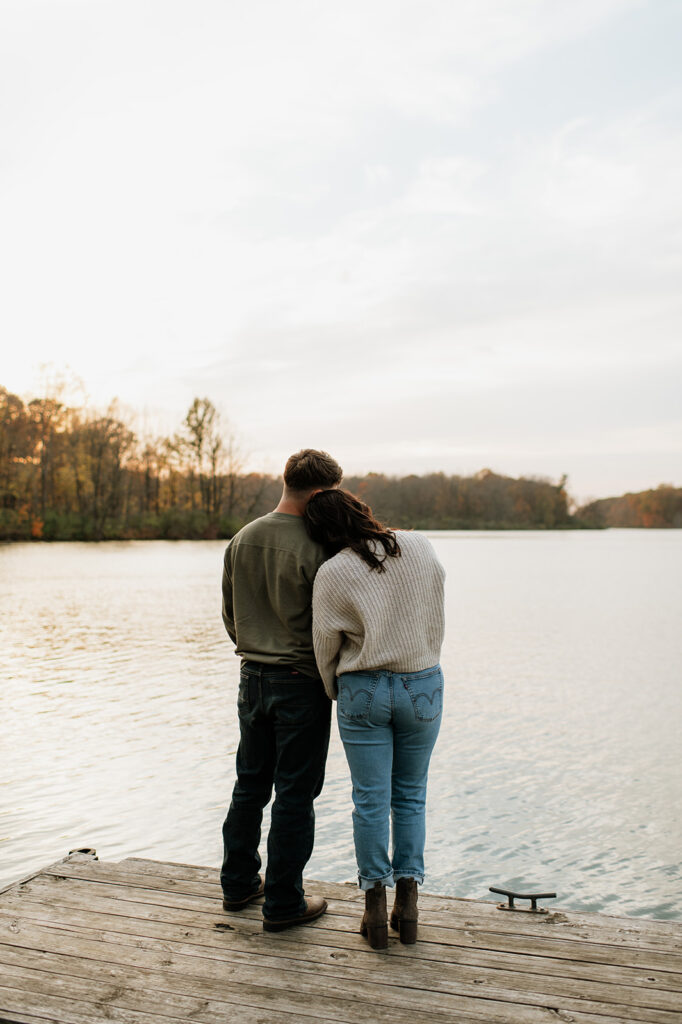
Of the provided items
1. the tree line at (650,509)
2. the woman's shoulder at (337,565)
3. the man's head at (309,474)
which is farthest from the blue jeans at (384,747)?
the tree line at (650,509)

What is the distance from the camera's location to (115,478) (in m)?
59.6

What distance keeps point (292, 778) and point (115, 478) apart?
193ft

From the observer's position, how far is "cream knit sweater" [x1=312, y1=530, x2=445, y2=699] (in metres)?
2.80

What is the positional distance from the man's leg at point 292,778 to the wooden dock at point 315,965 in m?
0.15

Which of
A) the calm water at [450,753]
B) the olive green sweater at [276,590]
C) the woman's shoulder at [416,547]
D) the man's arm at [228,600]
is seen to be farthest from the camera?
the calm water at [450,753]

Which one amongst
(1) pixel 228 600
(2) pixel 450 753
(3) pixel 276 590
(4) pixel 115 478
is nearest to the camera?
(3) pixel 276 590

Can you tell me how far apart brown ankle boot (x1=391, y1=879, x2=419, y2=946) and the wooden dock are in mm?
47

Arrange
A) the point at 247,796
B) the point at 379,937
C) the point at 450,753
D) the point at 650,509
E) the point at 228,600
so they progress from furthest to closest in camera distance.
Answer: the point at 650,509 < the point at 450,753 < the point at 228,600 < the point at 247,796 < the point at 379,937

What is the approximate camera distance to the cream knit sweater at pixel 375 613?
2.80m

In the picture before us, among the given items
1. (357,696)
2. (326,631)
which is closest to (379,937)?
(357,696)

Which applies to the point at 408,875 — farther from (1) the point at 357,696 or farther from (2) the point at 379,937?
(1) the point at 357,696

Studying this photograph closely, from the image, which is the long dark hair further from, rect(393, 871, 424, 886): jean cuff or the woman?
rect(393, 871, 424, 886): jean cuff

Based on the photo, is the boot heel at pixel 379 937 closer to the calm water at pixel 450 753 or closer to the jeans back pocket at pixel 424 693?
the jeans back pocket at pixel 424 693

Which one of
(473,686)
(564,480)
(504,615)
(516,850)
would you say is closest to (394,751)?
(516,850)
